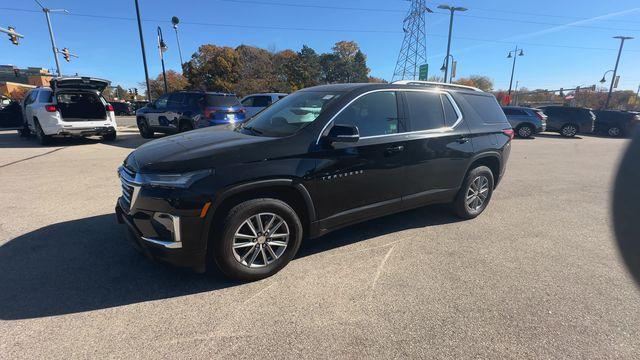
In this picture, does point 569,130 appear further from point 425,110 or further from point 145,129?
point 145,129

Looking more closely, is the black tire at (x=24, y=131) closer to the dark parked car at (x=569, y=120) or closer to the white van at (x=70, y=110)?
the white van at (x=70, y=110)

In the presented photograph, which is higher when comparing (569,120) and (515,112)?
(515,112)

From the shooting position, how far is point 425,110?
156 inches

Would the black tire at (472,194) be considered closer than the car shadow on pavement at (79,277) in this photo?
Result: No

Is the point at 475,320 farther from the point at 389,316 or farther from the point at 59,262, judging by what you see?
the point at 59,262

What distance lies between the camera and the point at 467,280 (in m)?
3.11

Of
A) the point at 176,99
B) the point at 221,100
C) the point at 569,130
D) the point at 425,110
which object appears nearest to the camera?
the point at 425,110

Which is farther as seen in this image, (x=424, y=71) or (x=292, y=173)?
(x=424, y=71)

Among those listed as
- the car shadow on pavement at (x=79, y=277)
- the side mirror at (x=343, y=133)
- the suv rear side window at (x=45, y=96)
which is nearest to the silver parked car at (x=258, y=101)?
the suv rear side window at (x=45, y=96)

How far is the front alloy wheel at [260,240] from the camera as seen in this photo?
2916 millimetres

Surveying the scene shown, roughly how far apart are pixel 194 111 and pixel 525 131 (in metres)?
17.1

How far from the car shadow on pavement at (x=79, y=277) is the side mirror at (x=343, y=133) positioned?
64.0 inches

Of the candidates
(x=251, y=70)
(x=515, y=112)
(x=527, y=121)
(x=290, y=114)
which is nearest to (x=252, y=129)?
(x=290, y=114)

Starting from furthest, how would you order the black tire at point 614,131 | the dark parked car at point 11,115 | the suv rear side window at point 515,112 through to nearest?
1. the black tire at point 614,131
2. the suv rear side window at point 515,112
3. the dark parked car at point 11,115
